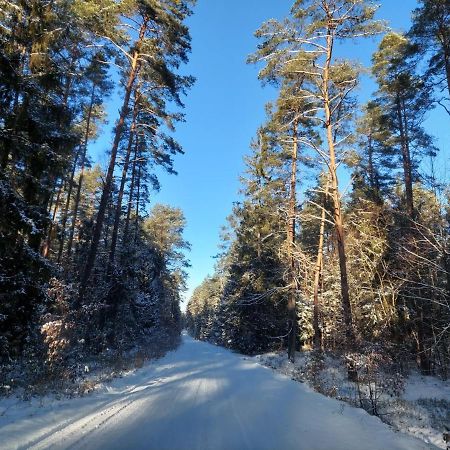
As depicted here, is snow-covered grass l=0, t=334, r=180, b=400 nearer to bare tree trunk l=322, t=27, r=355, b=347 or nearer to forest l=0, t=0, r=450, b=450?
forest l=0, t=0, r=450, b=450

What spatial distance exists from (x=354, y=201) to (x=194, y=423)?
1805 centimetres

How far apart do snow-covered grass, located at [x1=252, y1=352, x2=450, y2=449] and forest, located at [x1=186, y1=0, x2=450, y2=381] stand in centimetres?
77

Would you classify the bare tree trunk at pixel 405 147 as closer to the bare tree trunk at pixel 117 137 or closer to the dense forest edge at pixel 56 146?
the dense forest edge at pixel 56 146

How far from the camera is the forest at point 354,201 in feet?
41.4

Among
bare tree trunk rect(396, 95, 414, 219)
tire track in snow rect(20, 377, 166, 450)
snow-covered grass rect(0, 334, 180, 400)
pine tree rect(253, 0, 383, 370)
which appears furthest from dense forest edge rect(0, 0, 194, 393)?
bare tree trunk rect(396, 95, 414, 219)

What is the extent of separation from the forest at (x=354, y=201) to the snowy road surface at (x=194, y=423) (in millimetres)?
2823

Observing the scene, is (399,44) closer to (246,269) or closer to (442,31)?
(442,31)

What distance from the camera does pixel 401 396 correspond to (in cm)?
1155

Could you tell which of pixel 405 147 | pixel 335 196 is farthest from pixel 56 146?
pixel 405 147

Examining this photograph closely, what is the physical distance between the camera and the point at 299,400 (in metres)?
8.80

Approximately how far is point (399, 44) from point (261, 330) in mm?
19462

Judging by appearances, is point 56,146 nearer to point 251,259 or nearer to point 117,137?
point 117,137

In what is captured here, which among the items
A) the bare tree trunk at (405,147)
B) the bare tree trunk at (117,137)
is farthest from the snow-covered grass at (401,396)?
the bare tree trunk at (117,137)

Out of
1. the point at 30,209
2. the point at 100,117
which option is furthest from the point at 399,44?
Answer: the point at 100,117
